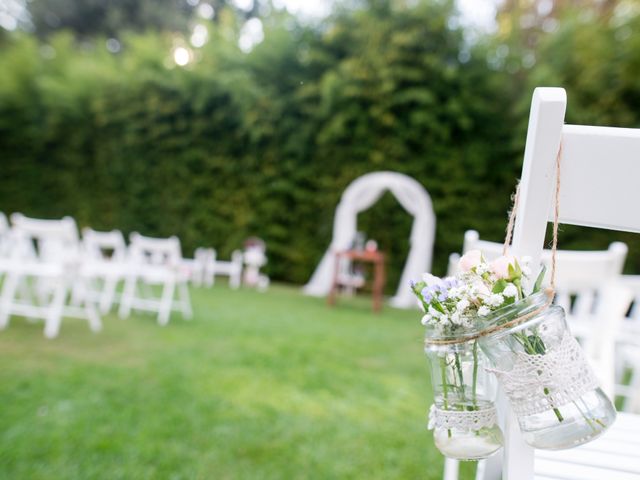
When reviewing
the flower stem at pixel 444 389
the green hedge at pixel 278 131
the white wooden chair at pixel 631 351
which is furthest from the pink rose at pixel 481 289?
the green hedge at pixel 278 131

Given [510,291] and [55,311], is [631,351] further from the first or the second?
[55,311]

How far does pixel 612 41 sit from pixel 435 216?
3.26 meters

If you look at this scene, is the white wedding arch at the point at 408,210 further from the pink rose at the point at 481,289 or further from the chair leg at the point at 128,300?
the pink rose at the point at 481,289

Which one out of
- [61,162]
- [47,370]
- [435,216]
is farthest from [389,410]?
[61,162]

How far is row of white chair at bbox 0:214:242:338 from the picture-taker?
364 centimetres

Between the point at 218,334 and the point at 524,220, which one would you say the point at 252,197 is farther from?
the point at 524,220

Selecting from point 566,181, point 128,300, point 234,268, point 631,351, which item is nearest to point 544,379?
point 566,181

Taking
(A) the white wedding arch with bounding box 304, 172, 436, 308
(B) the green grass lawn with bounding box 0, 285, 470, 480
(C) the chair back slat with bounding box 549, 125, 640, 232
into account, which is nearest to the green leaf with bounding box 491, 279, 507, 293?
(C) the chair back slat with bounding box 549, 125, 640, 232

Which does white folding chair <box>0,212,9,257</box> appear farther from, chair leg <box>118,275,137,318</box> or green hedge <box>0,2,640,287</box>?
green hedge <box>0,2,640,287</box>

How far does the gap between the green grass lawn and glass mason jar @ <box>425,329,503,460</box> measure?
1186mm

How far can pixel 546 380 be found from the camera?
674 mm

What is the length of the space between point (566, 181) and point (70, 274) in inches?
146

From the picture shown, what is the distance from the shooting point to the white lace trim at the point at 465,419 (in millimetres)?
752

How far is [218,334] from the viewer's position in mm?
4082
